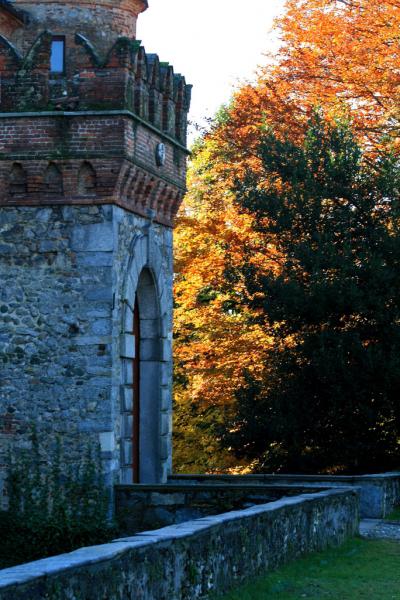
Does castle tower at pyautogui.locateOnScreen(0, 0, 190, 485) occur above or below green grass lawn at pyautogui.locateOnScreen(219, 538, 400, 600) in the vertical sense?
above

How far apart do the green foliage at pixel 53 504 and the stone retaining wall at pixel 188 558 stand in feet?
11.9

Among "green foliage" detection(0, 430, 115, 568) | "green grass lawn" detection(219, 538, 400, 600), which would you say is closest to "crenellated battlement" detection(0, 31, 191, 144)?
"green foliage" detection(0, 430, 115, 568)

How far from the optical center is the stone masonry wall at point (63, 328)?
16094mm

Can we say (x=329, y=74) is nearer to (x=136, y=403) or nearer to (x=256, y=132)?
(x=256, y=132)

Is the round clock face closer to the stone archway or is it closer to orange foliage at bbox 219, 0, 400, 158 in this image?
the stone archway

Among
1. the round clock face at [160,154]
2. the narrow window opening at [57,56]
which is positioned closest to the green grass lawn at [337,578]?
the round clock face at [160,154]

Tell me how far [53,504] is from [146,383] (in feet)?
10.9

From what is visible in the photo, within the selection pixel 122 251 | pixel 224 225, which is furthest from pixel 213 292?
pixel 122 251

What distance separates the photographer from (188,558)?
920 centimetres

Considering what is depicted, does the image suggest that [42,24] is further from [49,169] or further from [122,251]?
[122,251]

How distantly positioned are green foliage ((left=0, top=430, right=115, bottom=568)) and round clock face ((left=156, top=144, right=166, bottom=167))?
15.1ft

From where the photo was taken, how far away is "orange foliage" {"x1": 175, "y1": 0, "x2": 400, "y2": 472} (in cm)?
2648

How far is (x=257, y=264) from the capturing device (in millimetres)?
24156

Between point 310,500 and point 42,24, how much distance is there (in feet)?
27.6
